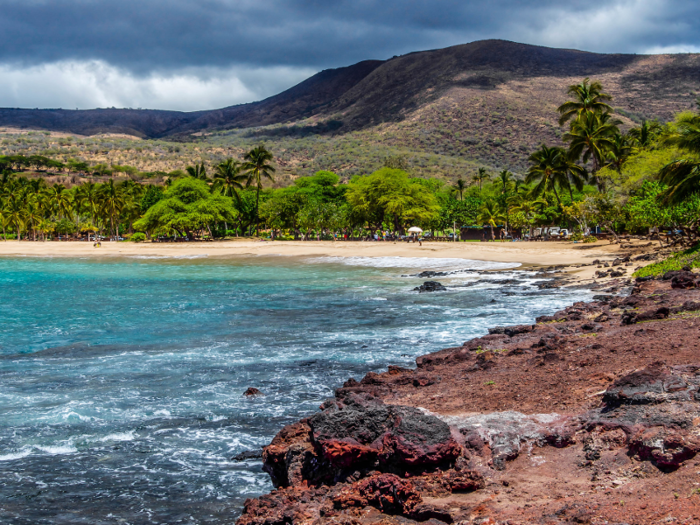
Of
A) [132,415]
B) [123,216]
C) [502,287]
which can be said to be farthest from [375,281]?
[123,216]

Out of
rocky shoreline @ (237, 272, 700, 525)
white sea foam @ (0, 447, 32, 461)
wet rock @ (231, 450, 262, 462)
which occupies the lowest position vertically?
white sea foam @ (0, 447, 32, 461)

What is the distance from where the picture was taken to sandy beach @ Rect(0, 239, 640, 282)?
41.9 meters

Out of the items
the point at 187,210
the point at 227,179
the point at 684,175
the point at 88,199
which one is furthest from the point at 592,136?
the point at 88,199

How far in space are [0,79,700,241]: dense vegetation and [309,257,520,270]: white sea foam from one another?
10312 millimetres

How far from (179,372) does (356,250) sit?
45.0m

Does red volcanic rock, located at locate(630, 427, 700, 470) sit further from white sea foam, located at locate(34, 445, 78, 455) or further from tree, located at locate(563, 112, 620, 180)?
tree, located at locate(563, 112, 620, 180)

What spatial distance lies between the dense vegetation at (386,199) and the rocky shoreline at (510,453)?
33049 millimetres

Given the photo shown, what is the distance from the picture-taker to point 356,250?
56188 mm

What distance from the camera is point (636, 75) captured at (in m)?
164

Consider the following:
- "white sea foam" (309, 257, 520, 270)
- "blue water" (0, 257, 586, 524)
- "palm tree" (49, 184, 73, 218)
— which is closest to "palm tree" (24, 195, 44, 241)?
"palm tree" (49, 184, 73, 218)

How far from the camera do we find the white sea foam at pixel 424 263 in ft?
120

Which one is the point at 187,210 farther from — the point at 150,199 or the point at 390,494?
the point at 390,494

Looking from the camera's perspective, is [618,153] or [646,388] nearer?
[646,388]

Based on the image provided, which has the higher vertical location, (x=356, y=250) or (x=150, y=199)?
(x=150, y=199)
